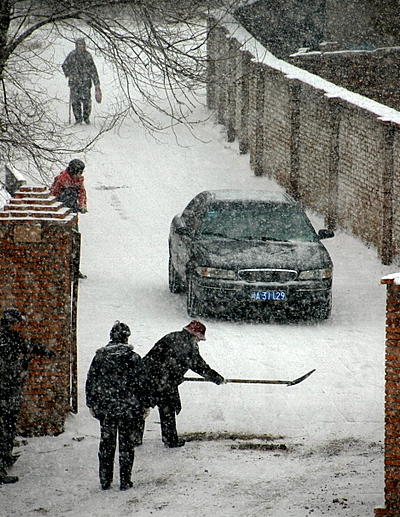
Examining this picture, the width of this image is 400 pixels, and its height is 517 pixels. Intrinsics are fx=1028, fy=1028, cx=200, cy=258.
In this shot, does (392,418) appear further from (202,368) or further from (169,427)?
(169,427)

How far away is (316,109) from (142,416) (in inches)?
455

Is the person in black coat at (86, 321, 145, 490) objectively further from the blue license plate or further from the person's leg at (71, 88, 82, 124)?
the person's leg at (71, 88, 82, 124)

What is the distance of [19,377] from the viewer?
879 cm

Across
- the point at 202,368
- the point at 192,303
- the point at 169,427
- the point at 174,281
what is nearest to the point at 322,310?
the point at 192,303

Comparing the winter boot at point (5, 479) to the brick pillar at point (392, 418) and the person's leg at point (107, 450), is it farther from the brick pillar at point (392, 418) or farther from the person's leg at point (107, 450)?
the brick pillar at point (392, 418)

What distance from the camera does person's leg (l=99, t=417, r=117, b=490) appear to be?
Answer: 8.34 m

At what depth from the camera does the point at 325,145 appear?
734 inches

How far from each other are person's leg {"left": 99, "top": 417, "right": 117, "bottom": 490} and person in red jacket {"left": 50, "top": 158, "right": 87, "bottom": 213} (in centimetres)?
693

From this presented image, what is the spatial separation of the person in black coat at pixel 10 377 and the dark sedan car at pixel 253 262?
161 inches

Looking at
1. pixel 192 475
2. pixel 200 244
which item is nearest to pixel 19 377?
pixel 192 475

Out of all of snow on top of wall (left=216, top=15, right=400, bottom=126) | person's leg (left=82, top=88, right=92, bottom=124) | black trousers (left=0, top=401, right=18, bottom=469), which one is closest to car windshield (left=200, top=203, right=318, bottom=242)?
snow on top of wall (left=216, top=15, right=400, bottom=126)

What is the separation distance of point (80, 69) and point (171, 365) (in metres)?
18.2

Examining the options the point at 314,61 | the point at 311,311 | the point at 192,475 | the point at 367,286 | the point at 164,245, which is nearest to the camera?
the point at 192,475

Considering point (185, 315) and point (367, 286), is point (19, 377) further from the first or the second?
point (367, 286)
